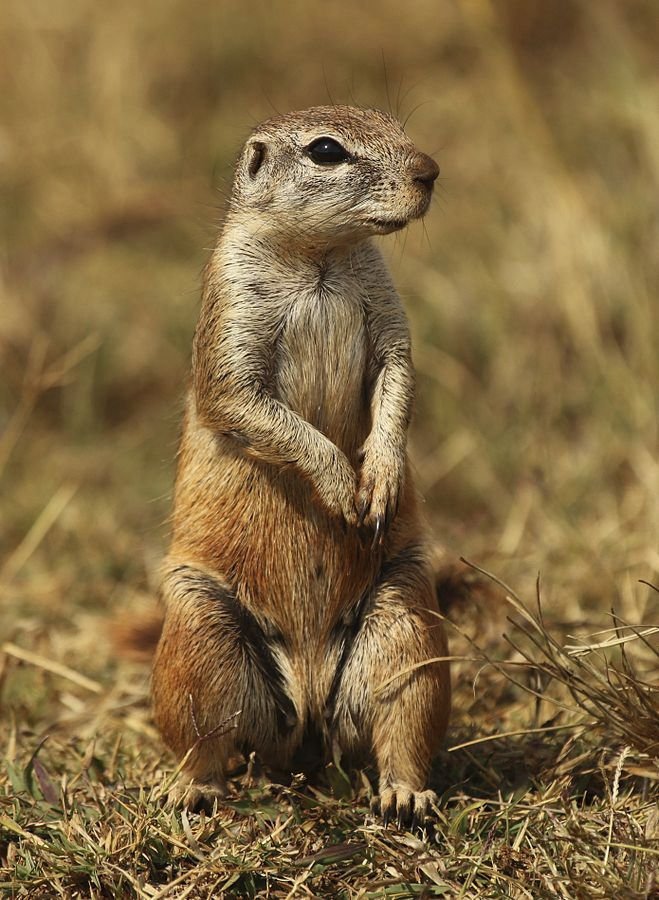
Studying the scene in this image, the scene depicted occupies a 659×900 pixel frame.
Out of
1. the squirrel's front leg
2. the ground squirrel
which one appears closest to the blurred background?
the ground squirrel

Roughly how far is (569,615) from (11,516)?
290 cm

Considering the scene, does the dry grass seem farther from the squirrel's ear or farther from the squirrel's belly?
the squirrel's belly

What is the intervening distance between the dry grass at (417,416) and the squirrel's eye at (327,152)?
96cm

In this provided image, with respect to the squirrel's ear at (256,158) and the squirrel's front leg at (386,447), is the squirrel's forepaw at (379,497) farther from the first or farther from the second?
the squirrel's ear at (256,158)

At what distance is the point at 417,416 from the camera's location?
6.62 metres

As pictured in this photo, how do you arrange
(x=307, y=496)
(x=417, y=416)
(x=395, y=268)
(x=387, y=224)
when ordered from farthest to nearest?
(x=395, y=268)
(x=417, y=416)
(x=307, y=496)
(x=387, y=224)

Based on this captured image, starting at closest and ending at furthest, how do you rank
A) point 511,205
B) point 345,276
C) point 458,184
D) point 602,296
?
point 345,276
point 602,296
point 511,205
point 458,184

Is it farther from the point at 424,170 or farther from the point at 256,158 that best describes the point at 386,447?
the point at 256,158

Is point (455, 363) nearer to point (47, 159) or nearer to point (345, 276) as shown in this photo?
point (345, 276)

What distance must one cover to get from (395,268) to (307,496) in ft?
14.5

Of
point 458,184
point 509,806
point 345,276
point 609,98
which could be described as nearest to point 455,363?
point 458,184

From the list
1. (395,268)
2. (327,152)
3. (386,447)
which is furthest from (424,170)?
(395,268)

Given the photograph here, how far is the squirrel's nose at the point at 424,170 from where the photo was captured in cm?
336

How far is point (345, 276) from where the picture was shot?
3568 mm
